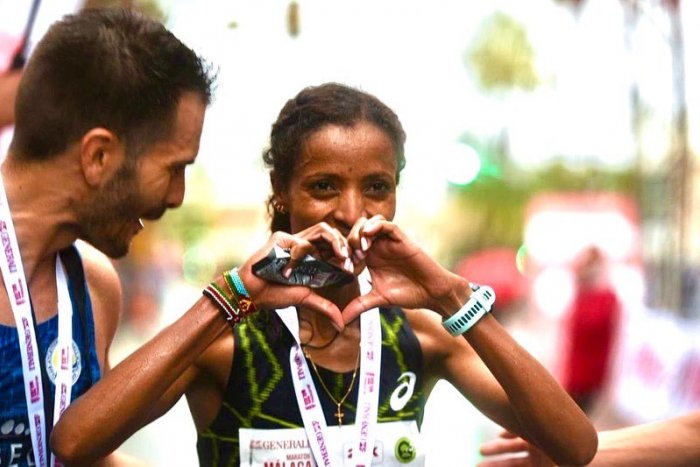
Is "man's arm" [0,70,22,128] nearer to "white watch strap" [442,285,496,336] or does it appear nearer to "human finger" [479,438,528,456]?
"human finger" [479,438,528,456]

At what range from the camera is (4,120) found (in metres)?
5.35

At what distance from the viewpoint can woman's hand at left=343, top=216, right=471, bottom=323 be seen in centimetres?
278

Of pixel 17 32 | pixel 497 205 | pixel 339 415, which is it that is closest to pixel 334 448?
pixel 339 415

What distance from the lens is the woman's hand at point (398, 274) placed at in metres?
2.78

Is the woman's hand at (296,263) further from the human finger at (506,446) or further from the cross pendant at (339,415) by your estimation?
the human finger at (506,446)

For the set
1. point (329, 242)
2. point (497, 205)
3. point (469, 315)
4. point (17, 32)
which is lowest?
point (497, 205)

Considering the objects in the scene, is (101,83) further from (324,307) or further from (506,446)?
(506,446)

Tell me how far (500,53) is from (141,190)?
1288 inches

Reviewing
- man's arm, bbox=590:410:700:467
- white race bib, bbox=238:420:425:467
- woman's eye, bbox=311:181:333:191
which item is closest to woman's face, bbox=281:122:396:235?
woman's eye, bbox=311:181:333:191

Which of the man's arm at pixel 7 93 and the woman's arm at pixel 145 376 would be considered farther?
the man's arm at pixel 7 93

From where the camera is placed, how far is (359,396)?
2.90m

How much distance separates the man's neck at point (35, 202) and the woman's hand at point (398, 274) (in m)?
0.78

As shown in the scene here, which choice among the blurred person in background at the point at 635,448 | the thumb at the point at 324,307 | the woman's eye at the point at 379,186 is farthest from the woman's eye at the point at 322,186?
the blurred person in background at the point at 635,448

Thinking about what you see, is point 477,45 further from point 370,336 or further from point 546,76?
point 370,336
